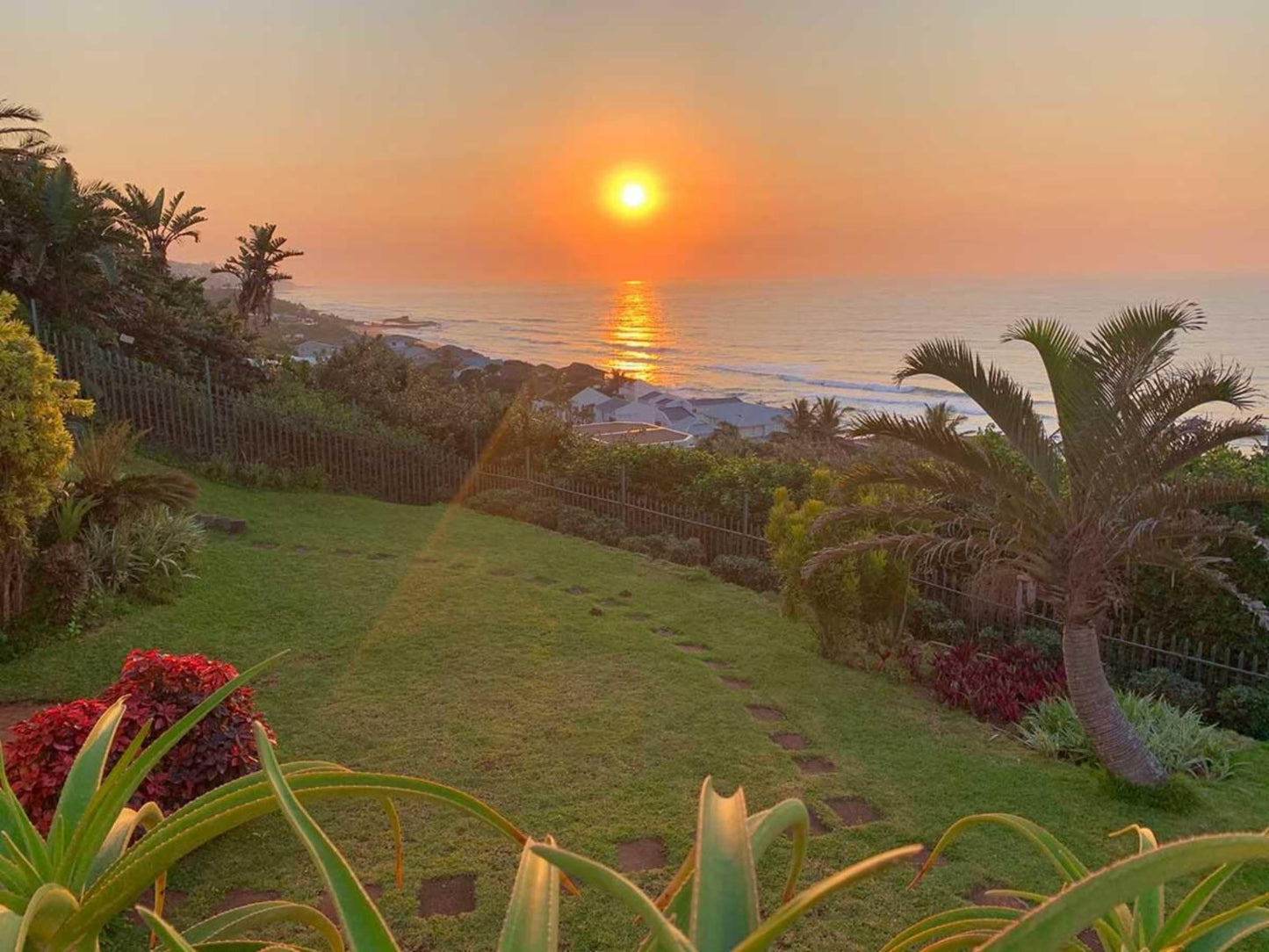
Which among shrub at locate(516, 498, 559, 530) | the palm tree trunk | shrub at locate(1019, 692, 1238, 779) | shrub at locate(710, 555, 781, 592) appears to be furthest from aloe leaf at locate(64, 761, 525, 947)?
shrub at locate(516, 498, 559, 530)

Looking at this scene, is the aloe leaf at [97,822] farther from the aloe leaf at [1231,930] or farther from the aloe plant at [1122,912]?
the aloe leaf at [1231,930]

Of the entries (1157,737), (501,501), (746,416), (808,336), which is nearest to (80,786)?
(1157,737)

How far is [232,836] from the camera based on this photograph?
5191mm

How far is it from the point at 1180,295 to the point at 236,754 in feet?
703

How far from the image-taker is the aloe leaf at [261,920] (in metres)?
1.63

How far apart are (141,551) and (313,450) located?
7.31m

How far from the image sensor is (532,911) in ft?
4.20

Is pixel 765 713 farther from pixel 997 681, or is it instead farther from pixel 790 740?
pixel 997 681

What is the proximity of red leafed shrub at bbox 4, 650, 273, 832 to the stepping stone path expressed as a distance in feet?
2.66

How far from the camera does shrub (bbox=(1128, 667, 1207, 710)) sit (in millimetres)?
8508

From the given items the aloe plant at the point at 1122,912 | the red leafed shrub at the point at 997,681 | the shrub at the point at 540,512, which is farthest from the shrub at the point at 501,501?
the aloe plant at the point at 1122,912

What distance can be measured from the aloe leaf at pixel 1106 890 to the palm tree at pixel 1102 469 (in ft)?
19.1

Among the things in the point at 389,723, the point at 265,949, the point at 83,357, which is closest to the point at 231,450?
the point at 83,357

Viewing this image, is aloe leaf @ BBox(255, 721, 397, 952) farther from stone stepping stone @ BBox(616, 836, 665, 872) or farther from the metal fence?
the metal fence
